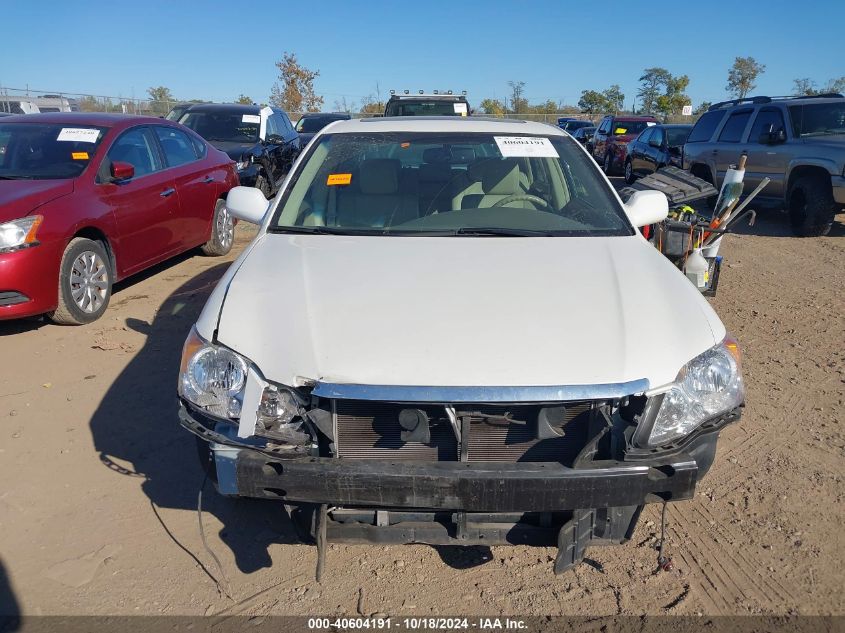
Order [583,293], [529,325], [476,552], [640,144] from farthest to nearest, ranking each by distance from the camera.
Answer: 1. [640,144]
2. [476,552]
3. [583,293]
4. [529,325]

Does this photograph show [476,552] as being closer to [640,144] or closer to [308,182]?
[308,182]

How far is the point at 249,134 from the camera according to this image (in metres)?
11.5

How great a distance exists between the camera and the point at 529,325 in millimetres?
2477

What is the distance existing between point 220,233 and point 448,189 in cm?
507

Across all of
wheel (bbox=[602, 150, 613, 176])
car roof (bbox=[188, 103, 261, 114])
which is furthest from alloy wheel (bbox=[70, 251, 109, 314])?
wheel (bbox=[602, 150, 613, 176])

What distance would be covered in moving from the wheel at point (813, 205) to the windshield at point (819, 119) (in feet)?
2.36

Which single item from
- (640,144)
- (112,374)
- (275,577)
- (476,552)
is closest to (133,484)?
(275,577)

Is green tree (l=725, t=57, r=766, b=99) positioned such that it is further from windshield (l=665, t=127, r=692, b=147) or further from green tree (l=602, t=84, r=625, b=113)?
windshield (l=665, t=127, r=692, b=147)

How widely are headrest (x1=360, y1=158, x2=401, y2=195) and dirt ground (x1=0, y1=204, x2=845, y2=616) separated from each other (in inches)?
69.1

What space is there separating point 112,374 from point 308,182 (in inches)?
83.4

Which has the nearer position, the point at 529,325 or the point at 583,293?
the point at 529,325

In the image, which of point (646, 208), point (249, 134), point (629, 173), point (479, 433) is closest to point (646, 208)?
point (646, 208)

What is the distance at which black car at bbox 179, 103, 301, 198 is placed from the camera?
11.0m

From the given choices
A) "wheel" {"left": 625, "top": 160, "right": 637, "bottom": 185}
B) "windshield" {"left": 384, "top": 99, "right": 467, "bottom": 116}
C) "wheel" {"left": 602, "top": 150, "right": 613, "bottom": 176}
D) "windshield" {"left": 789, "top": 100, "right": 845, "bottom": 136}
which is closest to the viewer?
"windshield" {"left": 789, "top": 100, "right": 845, "bottom": 136}
